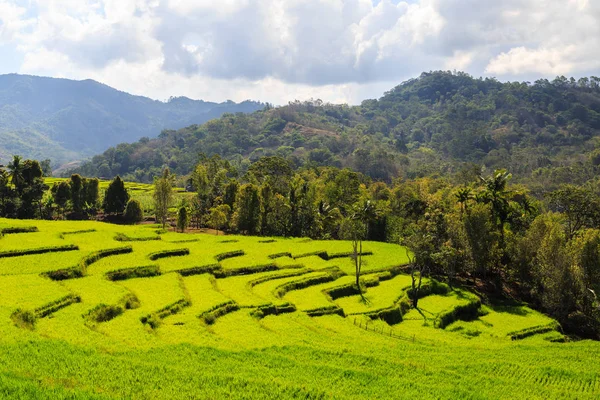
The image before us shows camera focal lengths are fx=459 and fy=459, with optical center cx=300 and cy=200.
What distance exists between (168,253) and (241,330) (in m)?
20.4

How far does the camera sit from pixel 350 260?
57281 mm

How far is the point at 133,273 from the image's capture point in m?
42.0

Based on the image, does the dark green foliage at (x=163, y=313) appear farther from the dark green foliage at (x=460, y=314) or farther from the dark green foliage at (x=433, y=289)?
the dark green foliage at (x=433, y=289)

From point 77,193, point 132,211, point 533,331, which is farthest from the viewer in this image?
point 77,193

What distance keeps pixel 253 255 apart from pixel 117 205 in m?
41.6

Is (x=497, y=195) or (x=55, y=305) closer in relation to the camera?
(x=55, y=305)

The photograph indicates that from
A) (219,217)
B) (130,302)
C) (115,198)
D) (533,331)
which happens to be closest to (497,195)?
(533,331)

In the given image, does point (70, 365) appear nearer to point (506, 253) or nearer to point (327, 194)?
point (506, 253)

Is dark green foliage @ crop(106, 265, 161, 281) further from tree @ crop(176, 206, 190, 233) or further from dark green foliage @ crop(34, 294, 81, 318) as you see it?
tree @ crop(176, 206, 190, 233)

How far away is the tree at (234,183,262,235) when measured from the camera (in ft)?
240

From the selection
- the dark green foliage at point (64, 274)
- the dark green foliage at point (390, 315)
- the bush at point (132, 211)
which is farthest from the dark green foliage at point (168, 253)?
the bush at point (132, 211)

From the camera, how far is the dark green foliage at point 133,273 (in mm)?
40750

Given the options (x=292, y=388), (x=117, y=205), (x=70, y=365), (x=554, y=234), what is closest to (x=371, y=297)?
(x=554, y=234)

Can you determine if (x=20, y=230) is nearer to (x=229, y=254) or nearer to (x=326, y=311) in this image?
(x=229, y=254)
